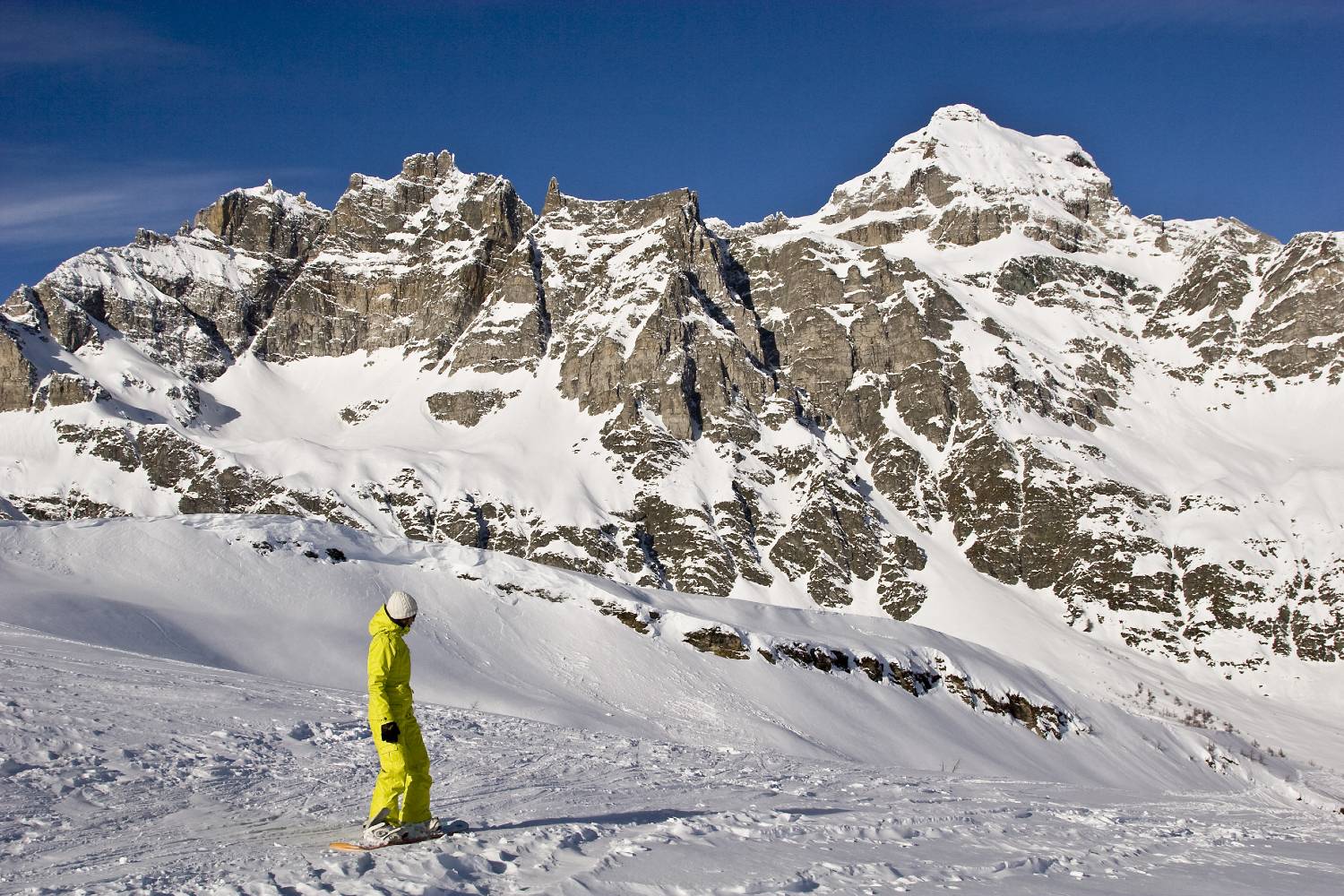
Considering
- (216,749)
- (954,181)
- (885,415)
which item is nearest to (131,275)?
(885,415)

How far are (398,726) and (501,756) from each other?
493cm

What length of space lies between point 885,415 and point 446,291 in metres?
76.7

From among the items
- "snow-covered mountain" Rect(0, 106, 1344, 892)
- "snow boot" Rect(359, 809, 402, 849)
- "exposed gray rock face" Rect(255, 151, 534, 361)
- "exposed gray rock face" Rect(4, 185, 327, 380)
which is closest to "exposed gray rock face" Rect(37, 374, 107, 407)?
"snow-covered mountain" Rect(0, 106, 1344, 892)

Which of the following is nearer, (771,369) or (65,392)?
(65,392)

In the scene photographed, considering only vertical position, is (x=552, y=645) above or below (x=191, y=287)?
below

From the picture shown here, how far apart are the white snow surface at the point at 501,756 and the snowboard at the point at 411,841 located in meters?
0.24

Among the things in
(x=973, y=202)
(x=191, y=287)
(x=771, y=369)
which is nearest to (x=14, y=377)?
(x=191, y=287)

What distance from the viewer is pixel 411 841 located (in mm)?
7969

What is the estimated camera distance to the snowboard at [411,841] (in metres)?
7.53

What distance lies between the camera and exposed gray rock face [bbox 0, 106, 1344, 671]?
400ft

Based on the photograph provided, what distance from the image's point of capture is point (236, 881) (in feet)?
21.4

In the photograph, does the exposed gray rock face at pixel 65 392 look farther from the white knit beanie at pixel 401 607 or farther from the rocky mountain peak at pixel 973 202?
the white knit beanie at pixel 401 607

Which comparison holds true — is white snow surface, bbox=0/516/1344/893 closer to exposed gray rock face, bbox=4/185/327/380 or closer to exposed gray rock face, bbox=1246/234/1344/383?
exposed gray rock face, bbox=1246/234/1344/383

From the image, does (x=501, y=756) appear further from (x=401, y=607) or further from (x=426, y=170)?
(x=426, y=170)
